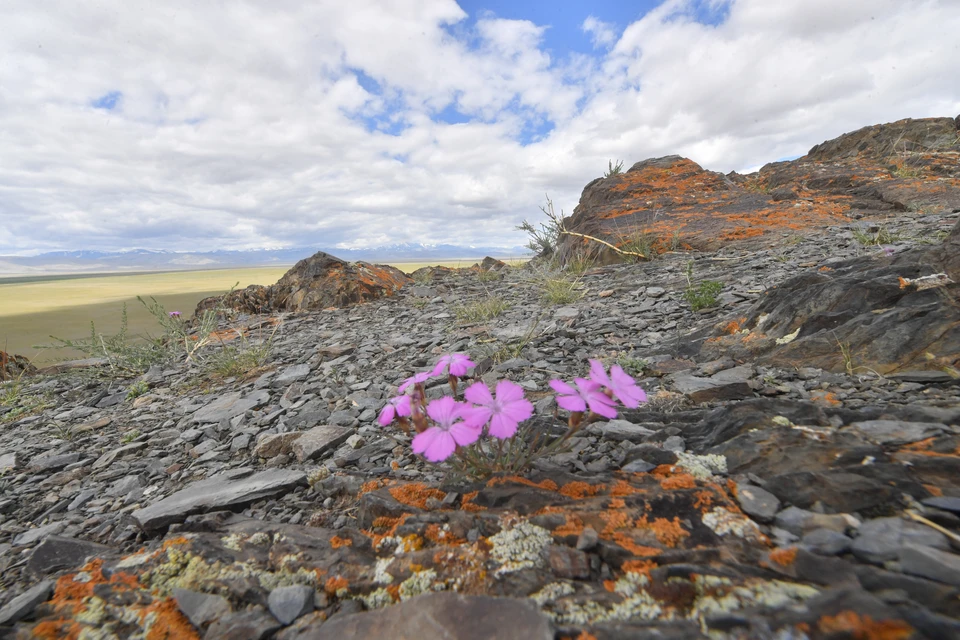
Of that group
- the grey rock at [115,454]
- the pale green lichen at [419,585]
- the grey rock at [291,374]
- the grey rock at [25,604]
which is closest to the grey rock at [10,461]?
the grey rock at [115,454]

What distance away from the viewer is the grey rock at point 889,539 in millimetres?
974

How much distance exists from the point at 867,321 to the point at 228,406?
448 cm

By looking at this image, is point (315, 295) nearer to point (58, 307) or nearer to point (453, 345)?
point (453, 345)

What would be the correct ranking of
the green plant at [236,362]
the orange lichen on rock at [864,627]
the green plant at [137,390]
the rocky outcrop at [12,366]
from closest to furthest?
the orange lichen on rock at [864,627] → the green plant at [137,390] → the green plant at [236,362] → the rocky outcrop at [12,366]

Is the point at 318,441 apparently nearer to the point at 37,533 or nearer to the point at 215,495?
the point at 215,495

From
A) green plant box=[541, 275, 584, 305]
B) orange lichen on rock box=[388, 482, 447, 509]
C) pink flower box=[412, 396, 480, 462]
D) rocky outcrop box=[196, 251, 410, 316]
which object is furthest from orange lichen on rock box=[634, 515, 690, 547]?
rocky outcrop box=[196, 251, 410, 316]

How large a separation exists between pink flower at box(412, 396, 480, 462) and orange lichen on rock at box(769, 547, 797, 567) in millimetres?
778

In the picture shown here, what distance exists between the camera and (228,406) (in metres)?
3.64

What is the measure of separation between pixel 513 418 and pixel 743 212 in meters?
8.72

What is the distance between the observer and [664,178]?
33.9ft

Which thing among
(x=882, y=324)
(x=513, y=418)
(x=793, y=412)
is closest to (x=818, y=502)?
(x=793, y=412)

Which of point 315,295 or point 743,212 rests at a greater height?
point 743,212

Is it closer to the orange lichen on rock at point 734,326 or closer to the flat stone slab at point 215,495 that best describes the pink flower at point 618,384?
the flat stone slab at point 215,495

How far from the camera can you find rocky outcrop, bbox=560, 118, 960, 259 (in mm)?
7457
